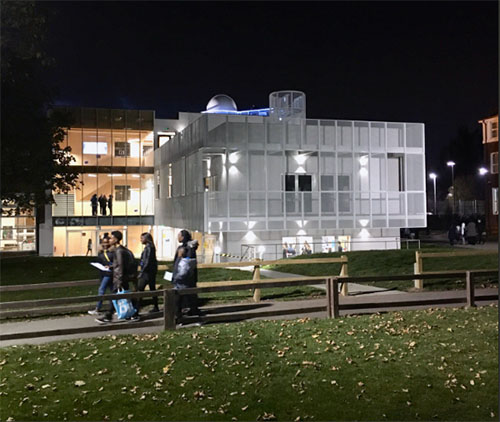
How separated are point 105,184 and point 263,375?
127 feet

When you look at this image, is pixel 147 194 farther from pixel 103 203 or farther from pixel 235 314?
pixel 235 314

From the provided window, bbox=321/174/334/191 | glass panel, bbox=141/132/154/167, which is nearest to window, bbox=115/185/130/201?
glass panel, bbox=141/132/154/167

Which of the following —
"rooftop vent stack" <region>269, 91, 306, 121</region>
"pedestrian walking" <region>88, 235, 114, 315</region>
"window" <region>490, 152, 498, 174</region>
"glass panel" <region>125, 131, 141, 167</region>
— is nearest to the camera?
"pedestrian walking" <region>88, 235, 114, 315</region>

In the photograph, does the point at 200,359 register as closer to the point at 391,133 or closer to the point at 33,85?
the point at 33,85

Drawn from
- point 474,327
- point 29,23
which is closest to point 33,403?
point 474,327

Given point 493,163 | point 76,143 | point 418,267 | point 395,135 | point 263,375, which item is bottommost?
point 263,375

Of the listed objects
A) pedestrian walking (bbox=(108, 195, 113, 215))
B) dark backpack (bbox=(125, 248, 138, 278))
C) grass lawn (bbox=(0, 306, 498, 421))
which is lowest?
grass lawn (bbox=(0, 306, 498, 421))

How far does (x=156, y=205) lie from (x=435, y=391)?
118ft

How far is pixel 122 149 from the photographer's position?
4416cm

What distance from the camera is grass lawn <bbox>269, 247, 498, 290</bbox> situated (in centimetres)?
1638

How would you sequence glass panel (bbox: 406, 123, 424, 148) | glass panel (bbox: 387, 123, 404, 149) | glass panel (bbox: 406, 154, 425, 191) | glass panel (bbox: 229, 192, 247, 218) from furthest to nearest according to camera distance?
glass panel (bbox: 406, 123, 424, 148) → glass panel (bbox: 406, 154, 425, 191) → glass panel (bbox: 387, 123, 404, 149) → glass panel (bbox: 229, 192, 247, 218)

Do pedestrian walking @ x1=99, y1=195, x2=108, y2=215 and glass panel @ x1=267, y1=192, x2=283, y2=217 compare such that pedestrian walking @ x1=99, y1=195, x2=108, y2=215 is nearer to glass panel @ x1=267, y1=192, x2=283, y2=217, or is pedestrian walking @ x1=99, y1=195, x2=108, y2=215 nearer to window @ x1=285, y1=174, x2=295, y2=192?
window @ x1=285, y1=174, x2=295, y2=192

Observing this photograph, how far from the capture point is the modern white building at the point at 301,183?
26578mm

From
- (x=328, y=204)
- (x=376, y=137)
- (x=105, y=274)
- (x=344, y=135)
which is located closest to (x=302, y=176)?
(x=328, y=204)
